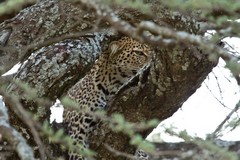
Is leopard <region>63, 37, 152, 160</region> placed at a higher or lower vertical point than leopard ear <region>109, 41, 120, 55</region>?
lower

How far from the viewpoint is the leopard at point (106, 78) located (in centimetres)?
643

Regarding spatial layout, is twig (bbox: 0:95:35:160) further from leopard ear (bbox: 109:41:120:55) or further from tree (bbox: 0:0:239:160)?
leopard ear (bbox: 109:41:120:55)

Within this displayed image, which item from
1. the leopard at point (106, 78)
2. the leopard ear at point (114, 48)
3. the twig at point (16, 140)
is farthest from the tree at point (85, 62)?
the leopard ear at point (114, 48)

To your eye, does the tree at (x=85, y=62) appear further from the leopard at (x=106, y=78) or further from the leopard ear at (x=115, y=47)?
the leopard ear at (x=115, y=47)

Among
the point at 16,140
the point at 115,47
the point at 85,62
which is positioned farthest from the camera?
the point at 115,47

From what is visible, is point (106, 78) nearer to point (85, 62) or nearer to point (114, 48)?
point (114, 48)

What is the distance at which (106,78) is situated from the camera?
262 inches

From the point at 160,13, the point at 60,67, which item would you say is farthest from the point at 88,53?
the point at 160,13

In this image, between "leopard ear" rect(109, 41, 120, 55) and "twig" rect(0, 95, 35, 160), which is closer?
"twig" rect(0, 95, 35, 160)

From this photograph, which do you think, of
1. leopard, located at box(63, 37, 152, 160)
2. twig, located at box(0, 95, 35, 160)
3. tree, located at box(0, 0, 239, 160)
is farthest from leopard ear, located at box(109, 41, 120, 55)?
twig, located at box(0, 95, 35, 160)

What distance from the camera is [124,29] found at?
1.98 meters

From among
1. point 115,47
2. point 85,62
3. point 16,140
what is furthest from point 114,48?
point 16,140

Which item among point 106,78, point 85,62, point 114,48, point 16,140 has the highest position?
point 16,140

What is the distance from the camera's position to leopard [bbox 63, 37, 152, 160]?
6.43m
